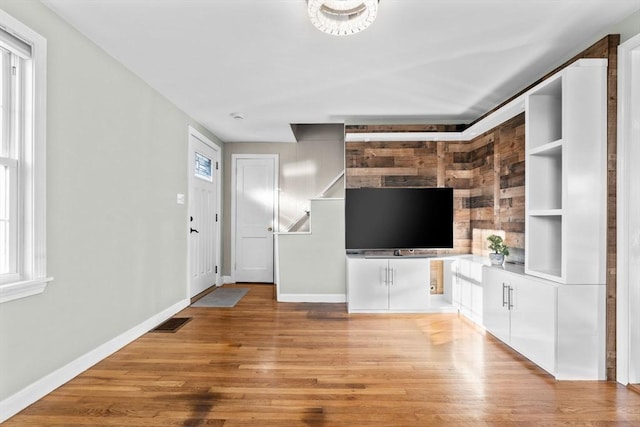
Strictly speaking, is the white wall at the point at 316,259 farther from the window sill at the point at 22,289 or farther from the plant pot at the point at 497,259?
the window sill at the point at 22,289

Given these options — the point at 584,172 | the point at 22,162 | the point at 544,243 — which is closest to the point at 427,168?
the point at 544,243

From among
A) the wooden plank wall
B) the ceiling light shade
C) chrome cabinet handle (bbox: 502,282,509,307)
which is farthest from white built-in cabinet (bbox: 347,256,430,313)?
the ceiling light shade

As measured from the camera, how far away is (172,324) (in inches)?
144

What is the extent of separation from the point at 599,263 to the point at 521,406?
3.61 feet

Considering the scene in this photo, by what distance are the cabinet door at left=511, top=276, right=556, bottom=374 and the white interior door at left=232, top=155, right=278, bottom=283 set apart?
151 inches

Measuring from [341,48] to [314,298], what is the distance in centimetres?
310

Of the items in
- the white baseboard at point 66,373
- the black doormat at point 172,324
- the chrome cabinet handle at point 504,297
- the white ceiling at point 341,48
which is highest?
the white ceiling at point 341,48

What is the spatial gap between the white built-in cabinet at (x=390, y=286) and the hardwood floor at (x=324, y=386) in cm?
66

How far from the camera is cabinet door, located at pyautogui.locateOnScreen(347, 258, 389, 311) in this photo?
13.5 ft

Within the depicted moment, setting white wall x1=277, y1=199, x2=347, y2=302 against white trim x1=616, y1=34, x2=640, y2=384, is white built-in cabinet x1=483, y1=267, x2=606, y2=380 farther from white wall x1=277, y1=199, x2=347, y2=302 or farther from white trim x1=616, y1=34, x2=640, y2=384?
white wall x1=277, y1=199, x2=347, y2=302

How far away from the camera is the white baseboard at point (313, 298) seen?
4684 mm

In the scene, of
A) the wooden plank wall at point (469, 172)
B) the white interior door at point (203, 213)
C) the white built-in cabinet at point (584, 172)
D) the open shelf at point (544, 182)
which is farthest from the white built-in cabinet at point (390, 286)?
the white interior door at point (203, 213)

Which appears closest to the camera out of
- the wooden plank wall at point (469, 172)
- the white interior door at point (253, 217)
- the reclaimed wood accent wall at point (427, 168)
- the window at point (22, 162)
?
the window at point (22, 162)

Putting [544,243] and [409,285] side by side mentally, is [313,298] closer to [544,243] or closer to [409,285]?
[409,285]
